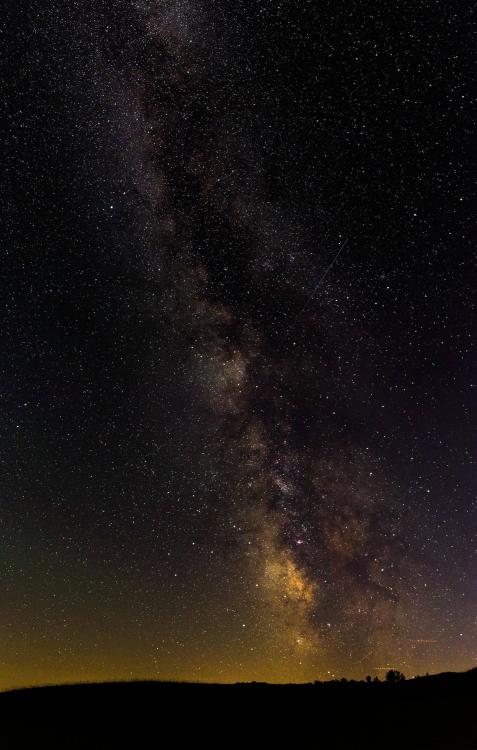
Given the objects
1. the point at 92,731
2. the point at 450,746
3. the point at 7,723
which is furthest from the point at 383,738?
the point at 7,723

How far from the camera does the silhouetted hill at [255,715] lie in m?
10.2

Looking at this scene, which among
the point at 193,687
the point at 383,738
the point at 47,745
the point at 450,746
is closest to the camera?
the point at 450,746

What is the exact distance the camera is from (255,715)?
11.9 meters

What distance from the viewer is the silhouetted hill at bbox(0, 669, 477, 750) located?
33.4ft

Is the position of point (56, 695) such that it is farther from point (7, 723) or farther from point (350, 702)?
point (350, 702)

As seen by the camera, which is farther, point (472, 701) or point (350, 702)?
point (350, 702)

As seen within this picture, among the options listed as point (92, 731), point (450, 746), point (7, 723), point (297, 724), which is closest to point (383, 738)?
point (450, 746)

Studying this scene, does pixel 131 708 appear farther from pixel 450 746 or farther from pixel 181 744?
pixel 450 746

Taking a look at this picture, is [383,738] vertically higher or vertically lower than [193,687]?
lower

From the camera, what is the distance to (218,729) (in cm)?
1116

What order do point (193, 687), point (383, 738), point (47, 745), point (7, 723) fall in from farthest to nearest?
1. point (193, 687)
2. point (7, 723)
3. point (47, 745)
4. point (383, 738)

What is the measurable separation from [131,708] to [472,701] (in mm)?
6904

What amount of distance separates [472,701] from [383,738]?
8.33 ft

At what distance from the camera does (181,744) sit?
10.4 m
